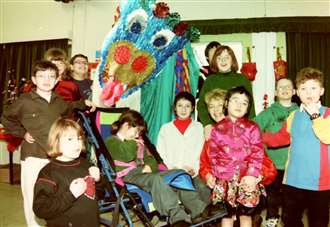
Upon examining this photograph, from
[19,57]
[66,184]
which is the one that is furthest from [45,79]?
[19,57]

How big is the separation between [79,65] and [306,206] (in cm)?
228

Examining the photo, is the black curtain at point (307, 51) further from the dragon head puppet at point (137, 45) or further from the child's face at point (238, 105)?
the child's face at point (238, 105)

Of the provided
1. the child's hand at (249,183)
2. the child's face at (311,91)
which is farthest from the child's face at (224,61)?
the child's hand at (249,183)

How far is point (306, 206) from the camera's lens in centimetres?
231

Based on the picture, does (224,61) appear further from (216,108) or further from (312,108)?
(312,108)

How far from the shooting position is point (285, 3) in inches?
214

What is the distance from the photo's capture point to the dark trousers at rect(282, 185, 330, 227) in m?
2.22

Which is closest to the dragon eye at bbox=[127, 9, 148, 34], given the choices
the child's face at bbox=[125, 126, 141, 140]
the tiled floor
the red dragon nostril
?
the red dragon nostril

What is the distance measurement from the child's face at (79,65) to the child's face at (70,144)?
180 centimetres

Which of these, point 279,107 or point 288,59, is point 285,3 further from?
point 279,107

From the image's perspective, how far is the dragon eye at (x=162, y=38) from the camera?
3406 millimetres

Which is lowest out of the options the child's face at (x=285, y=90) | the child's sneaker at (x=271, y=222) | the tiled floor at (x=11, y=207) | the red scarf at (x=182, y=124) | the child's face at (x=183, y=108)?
the tiled floor at (x=11, y=207)

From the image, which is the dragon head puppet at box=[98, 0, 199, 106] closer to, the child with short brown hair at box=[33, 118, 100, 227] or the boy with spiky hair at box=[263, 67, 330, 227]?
the child with short brown hair at box=[33, 118, 100, 227]

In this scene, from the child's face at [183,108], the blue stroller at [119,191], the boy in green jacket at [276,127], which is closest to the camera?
the blue stroller at [119,191]
